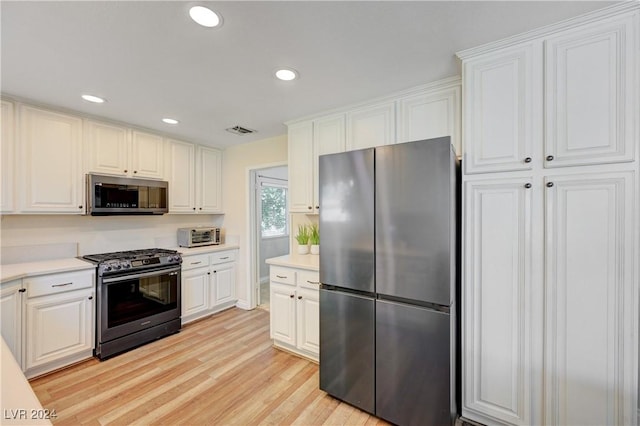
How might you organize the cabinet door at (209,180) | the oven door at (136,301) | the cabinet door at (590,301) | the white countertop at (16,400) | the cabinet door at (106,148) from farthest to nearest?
the cabinet door at (209,180)
the cabinet door at (106,148)
the oven door at (136,301)
the cabinet door at (590,301)
the white countertop at (16,400)

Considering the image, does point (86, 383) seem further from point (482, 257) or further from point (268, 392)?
point (482, 257)

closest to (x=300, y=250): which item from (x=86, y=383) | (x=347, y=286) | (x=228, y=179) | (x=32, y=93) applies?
(x=347, y=286)

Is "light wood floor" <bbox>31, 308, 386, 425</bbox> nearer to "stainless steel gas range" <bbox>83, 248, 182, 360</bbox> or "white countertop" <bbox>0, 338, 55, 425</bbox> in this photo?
"stainless steel gas range" <bbox>83, 248, 182, 360</bbox>

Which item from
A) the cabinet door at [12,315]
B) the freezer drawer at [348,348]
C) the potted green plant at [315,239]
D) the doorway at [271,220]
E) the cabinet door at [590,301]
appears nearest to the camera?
the cabinet door at [590,301]

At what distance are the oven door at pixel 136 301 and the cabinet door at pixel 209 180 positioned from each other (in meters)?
1.14

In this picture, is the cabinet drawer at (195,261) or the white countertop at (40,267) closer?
the white countertop at (40,267)

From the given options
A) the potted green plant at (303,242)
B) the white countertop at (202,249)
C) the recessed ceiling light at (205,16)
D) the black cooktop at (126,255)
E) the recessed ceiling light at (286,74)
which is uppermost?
the recessed ceiling light at (205,16)

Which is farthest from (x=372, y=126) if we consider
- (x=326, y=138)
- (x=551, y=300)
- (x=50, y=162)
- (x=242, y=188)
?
(x=50, y=162)

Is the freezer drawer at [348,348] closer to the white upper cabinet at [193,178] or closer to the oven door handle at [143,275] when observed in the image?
the oven door handle at [143,275]

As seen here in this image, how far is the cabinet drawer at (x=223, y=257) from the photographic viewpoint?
376cm

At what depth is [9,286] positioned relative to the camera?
85.1 inches

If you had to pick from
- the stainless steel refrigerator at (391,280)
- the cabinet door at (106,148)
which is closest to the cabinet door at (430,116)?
the stainless steel refrigerator at (391,280)

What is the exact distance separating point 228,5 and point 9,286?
2.64 m

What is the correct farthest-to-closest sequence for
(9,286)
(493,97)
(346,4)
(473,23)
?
1. (9,286)
2. (493,97)
3. (473,23)
4. (346,4)
